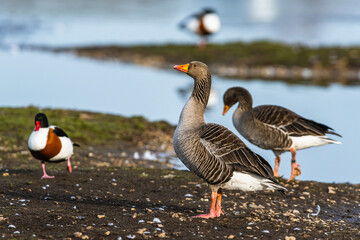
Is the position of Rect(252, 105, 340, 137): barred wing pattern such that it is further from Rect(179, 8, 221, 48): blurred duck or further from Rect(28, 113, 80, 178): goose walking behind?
Rect(179, 8, 221, 48): blurred duck

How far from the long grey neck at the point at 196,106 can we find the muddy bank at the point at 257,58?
2104 cm

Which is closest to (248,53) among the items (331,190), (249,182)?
(331,190)

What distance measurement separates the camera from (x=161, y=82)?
29.0 meters

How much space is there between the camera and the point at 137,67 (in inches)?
1332

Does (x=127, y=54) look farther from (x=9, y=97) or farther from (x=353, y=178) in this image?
(x=353, y=178)

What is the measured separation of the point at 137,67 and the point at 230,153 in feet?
83.7

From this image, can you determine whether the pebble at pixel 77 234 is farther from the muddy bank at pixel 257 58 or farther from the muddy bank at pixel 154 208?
the muddy bank at pixel 257 58

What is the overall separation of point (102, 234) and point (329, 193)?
18.3 feet

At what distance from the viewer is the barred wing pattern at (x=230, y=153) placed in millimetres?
8719

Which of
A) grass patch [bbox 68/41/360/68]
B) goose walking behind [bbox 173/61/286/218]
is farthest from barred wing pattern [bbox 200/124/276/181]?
grass patch [bbox 68/41/360/68]

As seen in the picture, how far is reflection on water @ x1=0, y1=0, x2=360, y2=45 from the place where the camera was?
44656mm

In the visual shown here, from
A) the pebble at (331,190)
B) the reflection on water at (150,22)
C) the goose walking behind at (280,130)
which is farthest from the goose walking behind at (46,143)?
the reflection on water at (150,22)

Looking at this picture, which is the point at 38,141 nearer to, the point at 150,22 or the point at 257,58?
the point at 257,58

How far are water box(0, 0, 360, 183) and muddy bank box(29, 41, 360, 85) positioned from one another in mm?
1491
